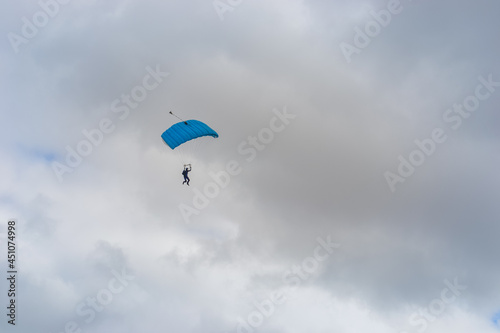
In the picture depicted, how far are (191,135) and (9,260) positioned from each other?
82.6 feet

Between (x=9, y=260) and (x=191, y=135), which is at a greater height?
(x=191, y=135)

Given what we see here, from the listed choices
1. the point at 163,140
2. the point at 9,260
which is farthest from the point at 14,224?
the point at 163,140

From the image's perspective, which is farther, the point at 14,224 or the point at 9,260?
the point at 14,224

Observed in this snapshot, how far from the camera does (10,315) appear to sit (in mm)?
69875

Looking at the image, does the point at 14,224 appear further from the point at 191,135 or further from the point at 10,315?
the point at 191,135

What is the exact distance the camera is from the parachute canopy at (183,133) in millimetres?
66875

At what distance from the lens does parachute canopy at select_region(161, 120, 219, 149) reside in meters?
66.9

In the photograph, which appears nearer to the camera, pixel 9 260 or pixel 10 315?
pixel 9 260

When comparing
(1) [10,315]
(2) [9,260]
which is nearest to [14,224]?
(2) [9,260]

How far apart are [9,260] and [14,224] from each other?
6120 millimetres

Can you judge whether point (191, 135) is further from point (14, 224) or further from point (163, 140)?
point (14, 224)

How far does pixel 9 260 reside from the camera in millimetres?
62625

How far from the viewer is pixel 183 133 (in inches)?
2667

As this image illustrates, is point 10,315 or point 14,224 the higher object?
point 14,224
